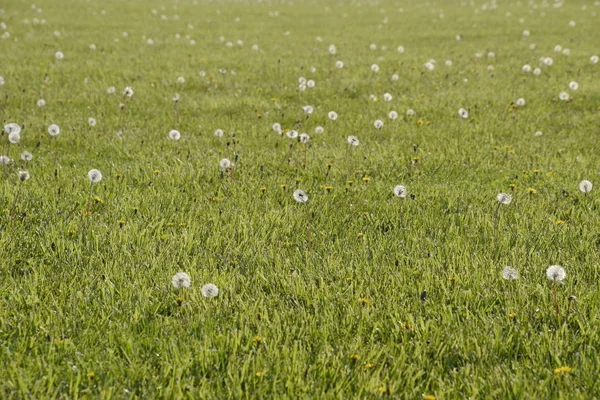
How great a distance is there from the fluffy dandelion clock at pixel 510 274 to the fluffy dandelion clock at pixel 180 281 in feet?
6.18

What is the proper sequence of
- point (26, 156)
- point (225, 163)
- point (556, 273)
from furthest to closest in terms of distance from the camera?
point (26, 156), point (225, 163), point (556, 273)

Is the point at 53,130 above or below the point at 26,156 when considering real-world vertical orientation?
above

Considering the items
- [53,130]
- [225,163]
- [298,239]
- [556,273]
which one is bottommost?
[298,239]

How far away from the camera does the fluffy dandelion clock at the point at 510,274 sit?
3410mm

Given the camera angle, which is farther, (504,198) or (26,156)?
(26,156)

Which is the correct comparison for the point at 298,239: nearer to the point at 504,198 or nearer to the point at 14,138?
the point at 504,198

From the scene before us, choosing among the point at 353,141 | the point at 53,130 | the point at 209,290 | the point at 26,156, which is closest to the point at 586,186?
the point at 353,141

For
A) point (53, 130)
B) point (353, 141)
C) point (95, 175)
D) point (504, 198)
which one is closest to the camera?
point (504, 198)

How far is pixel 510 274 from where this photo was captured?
3428 mm

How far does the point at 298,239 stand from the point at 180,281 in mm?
1064

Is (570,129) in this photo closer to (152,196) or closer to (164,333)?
(152,196)

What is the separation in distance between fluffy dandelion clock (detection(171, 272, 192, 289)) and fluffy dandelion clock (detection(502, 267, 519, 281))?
1885 mm

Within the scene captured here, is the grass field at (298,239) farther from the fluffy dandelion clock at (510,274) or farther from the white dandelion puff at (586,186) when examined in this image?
the white dandelion puff at (586,186)

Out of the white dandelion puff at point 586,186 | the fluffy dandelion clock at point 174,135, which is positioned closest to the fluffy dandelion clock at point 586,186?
the white dandelion puff at point 586,186
